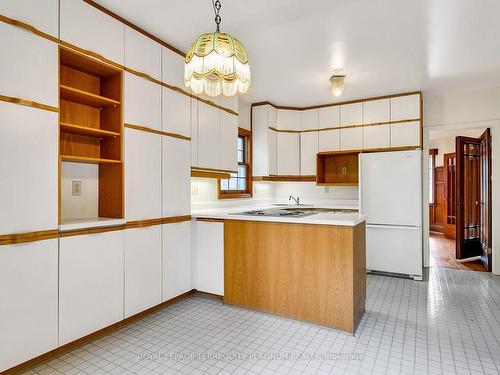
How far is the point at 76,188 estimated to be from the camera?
8.46 ft

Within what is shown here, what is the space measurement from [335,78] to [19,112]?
3208 mm

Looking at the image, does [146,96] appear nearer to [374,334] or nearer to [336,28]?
[336,28]

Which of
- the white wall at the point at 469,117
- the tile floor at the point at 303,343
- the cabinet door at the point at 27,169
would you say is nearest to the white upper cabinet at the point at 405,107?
the white wall at the point at 469,117

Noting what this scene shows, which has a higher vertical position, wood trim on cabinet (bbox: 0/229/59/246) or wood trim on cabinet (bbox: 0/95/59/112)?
wood trim on cabinet (bbox: 0/95/59/112)

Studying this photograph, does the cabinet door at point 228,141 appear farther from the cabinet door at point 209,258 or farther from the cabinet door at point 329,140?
the cabinet door at point 329,140

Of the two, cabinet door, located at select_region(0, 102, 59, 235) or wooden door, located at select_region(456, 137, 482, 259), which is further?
wooden door, located at select_region(456, 137, 482, 259)

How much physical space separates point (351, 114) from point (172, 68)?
2.96m

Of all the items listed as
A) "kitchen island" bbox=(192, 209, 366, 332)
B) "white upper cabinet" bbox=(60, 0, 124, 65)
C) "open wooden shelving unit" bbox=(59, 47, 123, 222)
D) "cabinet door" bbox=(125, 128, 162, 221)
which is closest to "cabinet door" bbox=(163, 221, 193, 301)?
"cabinet door" bbox=(125, 128, 162, 221)

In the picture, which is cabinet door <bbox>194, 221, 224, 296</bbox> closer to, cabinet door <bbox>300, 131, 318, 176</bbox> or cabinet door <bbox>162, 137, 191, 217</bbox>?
cabinet door <bbox>162, 137, 191, 217</bbox>

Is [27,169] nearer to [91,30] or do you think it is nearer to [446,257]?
[91,30]

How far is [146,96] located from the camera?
2805 millimetres

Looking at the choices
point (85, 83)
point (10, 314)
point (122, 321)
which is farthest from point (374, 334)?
point (85, 83)

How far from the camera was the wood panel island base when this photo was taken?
2.53 m

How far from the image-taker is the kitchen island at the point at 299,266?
99.4 inches
